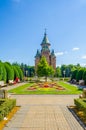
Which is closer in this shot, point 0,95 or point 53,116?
point 53,116

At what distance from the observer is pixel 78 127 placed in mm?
10383

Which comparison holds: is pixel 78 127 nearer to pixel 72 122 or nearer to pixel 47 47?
pixel 72 122

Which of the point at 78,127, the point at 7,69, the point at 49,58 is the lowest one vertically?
the point at 78,127

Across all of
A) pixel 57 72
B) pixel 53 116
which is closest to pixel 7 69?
pixel 53 116

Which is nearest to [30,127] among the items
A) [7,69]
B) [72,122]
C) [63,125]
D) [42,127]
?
[42,127]

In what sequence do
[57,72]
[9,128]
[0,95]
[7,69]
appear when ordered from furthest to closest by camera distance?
[57,72] < [7,69] < [0,95] < [9,128]

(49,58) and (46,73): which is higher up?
(49,58)

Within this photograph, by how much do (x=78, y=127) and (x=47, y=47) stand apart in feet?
317

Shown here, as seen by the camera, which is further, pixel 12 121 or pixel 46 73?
→ pixel 46 73

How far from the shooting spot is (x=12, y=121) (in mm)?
11656

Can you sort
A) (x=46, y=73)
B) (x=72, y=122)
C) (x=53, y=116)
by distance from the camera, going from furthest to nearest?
(x=46, y=73), (x=53, y=116), (x=72, y=122)

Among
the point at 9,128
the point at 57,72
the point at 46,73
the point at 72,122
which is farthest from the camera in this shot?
the point at 57,72

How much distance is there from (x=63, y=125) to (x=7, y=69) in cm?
4032

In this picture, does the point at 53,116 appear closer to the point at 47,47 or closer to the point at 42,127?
the point at 42,127
